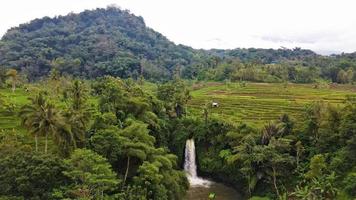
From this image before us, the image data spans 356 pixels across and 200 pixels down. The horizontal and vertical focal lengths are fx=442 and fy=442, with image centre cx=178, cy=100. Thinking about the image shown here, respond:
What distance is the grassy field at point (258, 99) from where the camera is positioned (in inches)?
2856

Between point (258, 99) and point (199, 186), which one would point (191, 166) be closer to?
point (199, 186)

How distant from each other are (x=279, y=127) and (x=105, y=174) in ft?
78.4

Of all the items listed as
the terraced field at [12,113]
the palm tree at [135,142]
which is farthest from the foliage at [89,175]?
the terraced field at [12,113]

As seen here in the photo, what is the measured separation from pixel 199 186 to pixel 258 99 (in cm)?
3631

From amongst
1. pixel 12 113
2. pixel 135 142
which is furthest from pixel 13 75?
pixel 135 142

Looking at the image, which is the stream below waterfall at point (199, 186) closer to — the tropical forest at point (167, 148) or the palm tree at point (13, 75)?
the tropical forest at point (167, 148)

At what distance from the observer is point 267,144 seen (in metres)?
51.4

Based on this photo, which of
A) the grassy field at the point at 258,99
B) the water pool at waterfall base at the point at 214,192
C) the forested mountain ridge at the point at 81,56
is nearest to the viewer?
the water pool at waterfall base at the point at 214,192

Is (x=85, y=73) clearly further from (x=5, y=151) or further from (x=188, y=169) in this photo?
(x=5, y=151)

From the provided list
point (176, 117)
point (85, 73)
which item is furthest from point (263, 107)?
point (85, 73)

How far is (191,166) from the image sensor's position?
2420 inches

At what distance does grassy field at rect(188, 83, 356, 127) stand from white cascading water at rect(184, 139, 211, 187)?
6453mm

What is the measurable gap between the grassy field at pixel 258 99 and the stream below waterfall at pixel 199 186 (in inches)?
286

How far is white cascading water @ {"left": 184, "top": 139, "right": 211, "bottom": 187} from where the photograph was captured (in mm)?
58906
